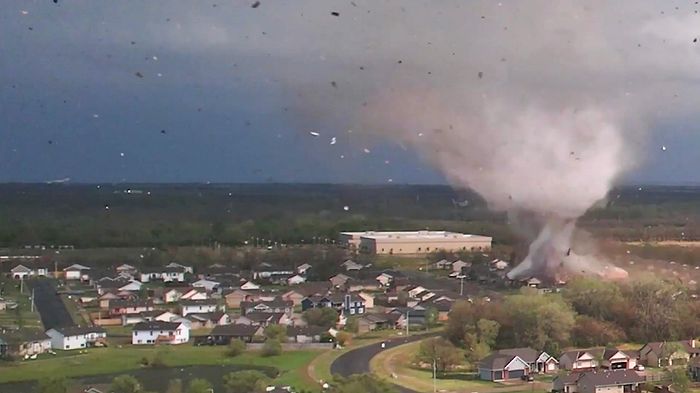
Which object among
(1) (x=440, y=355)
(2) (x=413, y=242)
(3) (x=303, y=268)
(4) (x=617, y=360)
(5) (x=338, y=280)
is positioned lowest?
(4) (x=617, y=360)

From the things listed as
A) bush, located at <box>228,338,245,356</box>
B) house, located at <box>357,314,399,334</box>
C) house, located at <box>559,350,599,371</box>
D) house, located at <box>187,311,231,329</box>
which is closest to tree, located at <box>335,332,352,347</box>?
house, located at <box>357,314,399,334</box>

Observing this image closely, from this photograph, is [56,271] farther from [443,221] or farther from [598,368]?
[598,368]

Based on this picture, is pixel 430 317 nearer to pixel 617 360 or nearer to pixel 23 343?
pixel 617 360

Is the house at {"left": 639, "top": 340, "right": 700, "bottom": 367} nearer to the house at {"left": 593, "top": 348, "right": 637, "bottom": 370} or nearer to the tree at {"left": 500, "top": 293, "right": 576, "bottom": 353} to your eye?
the house at {"left": 593, "top": 348, "right": 637, "bottom": 370}

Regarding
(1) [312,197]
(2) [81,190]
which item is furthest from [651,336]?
(2) [81,190]

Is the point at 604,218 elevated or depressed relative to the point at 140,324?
elevated

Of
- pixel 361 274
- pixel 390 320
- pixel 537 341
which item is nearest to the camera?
pixel 537 341

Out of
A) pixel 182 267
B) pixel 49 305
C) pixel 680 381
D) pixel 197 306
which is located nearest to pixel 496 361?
pixel 680 381
